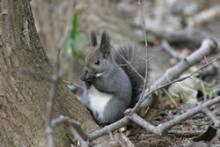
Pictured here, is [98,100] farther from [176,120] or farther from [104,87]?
[176,120]

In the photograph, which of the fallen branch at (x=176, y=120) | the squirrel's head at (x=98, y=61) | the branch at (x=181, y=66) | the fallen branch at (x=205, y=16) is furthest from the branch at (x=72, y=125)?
the fallen branch at (x=205, y=16)

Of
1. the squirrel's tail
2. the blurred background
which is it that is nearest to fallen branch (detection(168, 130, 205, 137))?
the squirrel's tail

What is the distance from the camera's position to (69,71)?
6.02 meters

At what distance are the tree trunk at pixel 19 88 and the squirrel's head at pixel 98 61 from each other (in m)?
0.80

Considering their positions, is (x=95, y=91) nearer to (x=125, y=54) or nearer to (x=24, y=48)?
(x=125, y=54)

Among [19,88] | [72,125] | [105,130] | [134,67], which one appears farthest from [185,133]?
[19,88]

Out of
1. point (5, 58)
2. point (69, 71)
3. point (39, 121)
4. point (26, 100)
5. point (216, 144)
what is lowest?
point (69, 71)

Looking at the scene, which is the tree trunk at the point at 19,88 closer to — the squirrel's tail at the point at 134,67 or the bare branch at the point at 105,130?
the bare branch at the point at 105,130

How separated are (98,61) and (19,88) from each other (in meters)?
1.05

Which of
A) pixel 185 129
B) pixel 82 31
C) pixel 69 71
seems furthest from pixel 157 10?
pixel 185 129

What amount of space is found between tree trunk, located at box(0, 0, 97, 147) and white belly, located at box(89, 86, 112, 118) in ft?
2.65

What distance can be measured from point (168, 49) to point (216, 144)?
376 cm

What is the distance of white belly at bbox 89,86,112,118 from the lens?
327cm

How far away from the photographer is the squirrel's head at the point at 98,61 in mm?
3238
